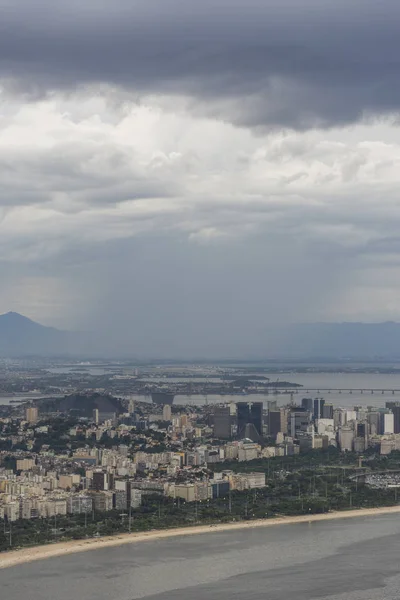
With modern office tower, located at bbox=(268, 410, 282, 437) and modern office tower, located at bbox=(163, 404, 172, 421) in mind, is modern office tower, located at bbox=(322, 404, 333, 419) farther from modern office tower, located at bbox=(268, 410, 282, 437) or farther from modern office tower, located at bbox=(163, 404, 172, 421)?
modern office tower, located at bbox=(163, 404, 172, 421)

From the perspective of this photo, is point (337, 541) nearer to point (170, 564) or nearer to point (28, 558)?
point (170, 564)

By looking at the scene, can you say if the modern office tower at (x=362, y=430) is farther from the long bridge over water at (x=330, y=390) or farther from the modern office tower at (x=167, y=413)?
the long bridge over water at (x=330, y=390)

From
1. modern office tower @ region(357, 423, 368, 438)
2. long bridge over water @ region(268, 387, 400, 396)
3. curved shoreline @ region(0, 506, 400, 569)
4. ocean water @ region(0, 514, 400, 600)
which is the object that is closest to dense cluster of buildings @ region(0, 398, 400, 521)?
modern office tower @ region(357, 423, 368, 438)

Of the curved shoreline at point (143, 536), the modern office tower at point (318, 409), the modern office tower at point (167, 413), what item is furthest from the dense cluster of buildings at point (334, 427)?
the curved shoreline at point (143, 536)

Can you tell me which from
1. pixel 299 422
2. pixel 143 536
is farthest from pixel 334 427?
pixel 143 536

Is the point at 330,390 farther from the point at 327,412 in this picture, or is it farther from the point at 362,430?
the point at 362,430

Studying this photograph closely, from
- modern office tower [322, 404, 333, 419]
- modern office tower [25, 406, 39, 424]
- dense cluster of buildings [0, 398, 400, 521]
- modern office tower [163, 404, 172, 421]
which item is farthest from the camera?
modern office tower [163, 404, 172, 421]
